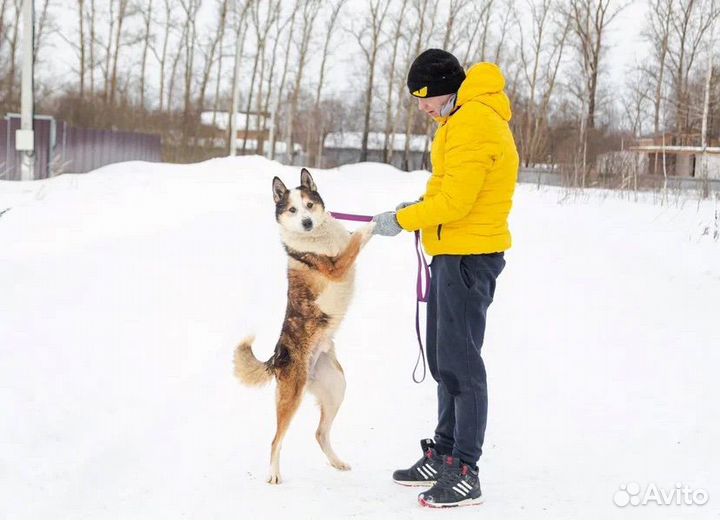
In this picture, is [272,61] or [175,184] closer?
[175,184]

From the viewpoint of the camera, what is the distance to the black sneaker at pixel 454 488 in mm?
3148

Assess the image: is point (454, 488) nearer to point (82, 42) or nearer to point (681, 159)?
point (681, 159)

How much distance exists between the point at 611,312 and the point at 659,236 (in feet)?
9.43

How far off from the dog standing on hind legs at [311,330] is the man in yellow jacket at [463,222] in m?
0.46

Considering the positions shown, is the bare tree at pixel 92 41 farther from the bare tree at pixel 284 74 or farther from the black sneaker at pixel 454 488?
the black sneaker at pixel 454 488

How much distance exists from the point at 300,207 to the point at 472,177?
3.75 ft

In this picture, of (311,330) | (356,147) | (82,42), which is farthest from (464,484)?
(356,147)

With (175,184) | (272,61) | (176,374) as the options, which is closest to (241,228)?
(175,184)

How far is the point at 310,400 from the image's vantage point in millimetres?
4430

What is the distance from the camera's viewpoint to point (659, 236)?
29.7 ft

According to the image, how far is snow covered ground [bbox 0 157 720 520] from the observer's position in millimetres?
3338

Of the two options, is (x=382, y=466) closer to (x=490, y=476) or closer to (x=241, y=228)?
(x=490, y=476)

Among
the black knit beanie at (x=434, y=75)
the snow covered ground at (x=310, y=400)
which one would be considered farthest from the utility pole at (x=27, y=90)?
the black knit beanie at (x=434, y=75)

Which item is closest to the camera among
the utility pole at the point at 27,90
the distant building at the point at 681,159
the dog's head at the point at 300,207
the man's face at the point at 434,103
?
the man's face at the point at 434,103
